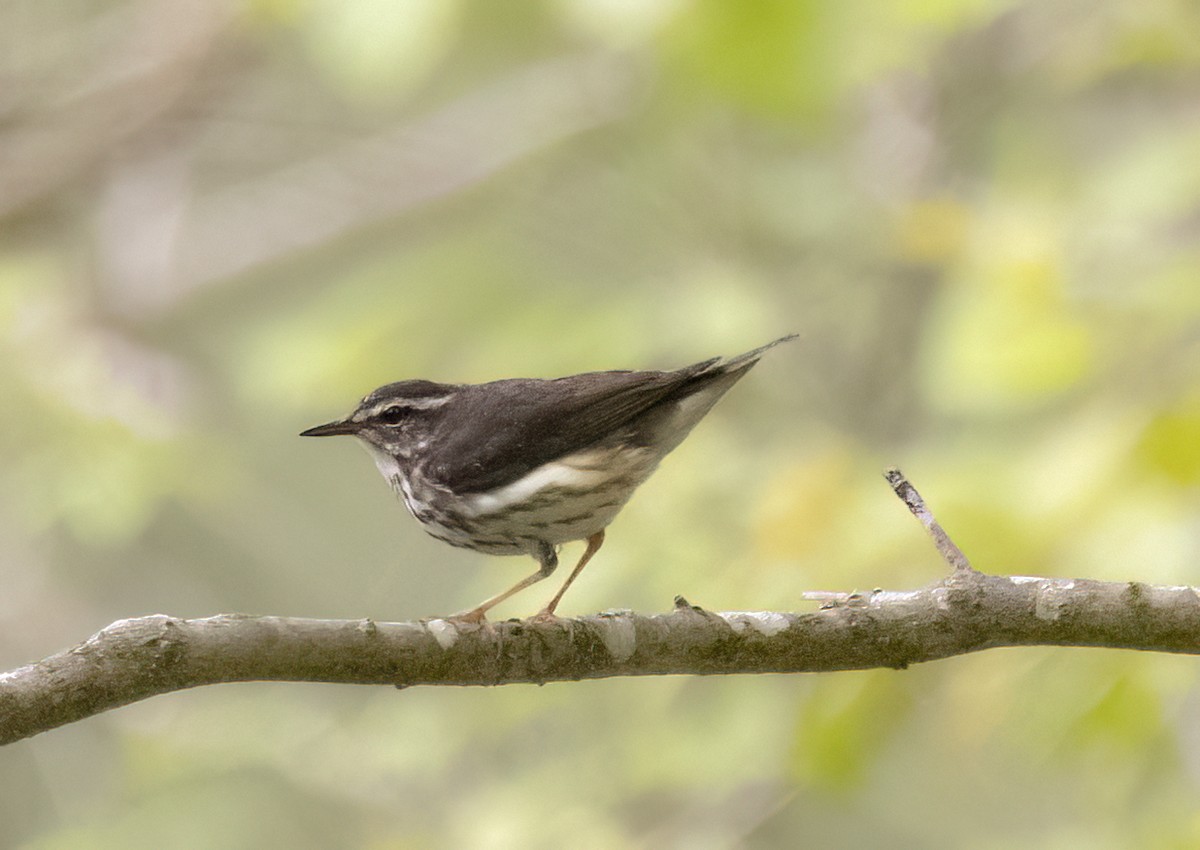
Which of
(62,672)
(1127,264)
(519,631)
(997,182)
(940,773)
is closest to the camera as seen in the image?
(62,672)

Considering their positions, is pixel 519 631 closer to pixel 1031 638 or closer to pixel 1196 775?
pixel 1031 638

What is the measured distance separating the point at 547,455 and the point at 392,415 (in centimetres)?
85

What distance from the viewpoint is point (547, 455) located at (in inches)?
173

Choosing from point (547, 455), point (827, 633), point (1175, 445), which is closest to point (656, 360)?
point (547, 455)

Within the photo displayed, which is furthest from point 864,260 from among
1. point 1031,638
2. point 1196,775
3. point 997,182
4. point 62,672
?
point 62,672

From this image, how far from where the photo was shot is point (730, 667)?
335 centimetres

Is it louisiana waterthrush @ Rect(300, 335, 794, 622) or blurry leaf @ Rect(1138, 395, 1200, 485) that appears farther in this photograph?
louisiana waterthrush @ Rect(300, 335, 794, 622)

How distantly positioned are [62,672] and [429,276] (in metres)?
4.48

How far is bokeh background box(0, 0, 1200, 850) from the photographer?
4.23 m

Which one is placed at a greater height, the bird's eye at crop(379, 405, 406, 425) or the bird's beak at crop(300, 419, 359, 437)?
the bird's beak at crop(300, 419, 359, 437)

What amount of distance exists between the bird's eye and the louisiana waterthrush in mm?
171

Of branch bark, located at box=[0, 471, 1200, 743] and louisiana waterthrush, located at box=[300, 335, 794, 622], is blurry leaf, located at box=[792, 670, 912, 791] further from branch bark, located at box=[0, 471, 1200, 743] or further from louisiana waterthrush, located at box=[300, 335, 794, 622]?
louisiana waterthrush, located at box=[300, 335, 794, 622]

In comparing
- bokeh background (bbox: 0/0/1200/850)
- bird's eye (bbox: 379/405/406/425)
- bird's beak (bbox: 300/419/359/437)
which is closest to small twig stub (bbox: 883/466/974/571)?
bokeh background (bbox: 0/0/1200/850)

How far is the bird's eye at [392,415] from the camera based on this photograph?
194 inches
